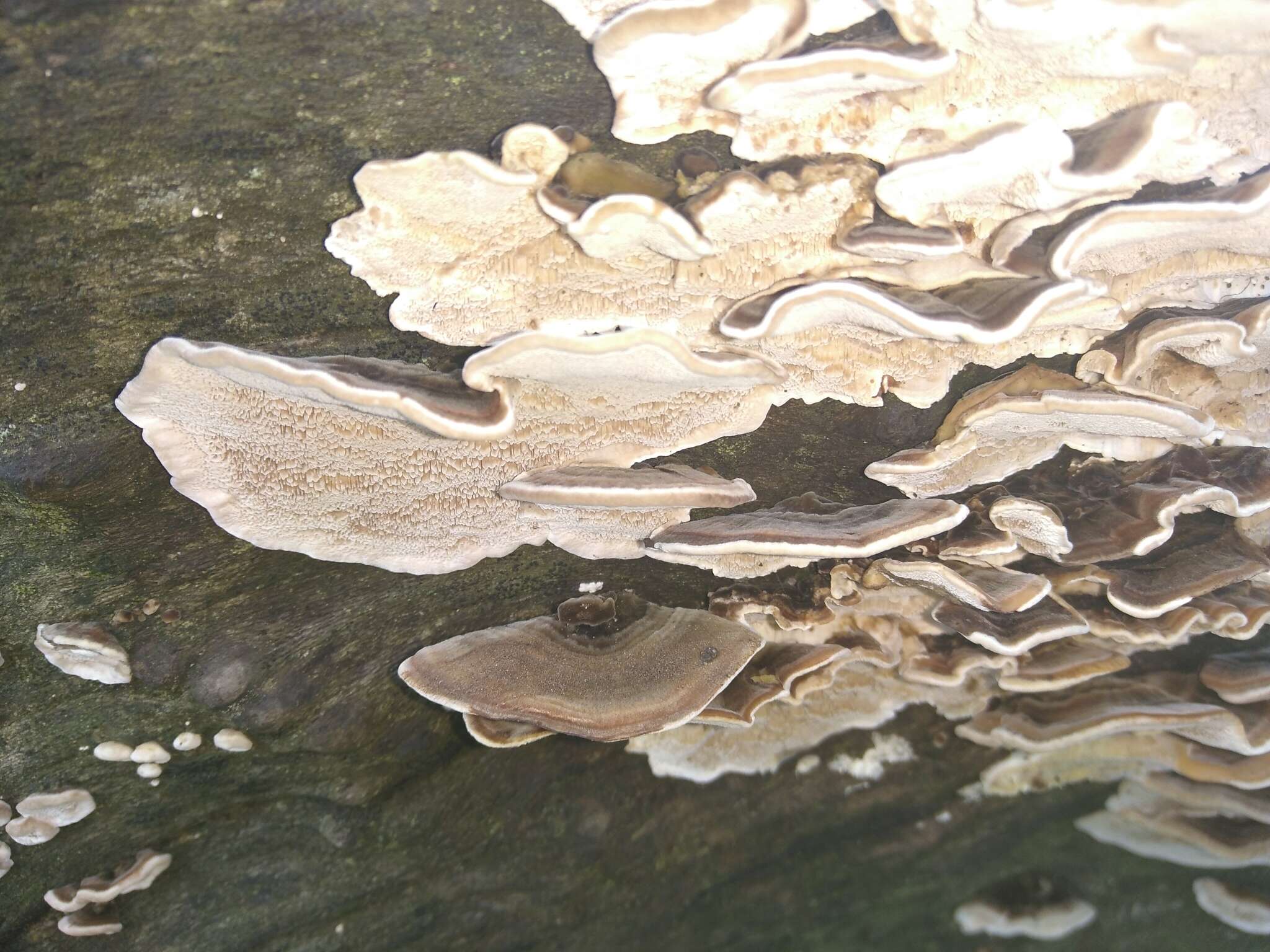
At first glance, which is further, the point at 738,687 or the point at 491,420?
the point at 738,687

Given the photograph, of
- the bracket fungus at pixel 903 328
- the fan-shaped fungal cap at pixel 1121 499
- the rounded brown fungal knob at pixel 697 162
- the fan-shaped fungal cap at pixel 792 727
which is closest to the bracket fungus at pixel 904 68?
the rounded brown fungal knob at pixel 697 162

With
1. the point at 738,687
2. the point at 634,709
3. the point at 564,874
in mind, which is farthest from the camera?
the point at 564,874

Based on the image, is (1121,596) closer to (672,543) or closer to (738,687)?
(738,687)

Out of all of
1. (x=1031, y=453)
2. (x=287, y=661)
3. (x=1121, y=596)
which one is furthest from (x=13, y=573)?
(x=1121, y=596)

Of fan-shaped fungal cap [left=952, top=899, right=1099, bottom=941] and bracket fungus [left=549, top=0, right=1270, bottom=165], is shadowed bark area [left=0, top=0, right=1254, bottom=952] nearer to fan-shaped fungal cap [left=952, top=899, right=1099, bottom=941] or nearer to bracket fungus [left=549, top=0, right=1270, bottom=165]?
fan-shaped fungal cap [left=952, top=899, right=1099, bottom=941]

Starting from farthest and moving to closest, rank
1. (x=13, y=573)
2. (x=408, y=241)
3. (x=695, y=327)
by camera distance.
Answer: (x=13, y=573) → (x=695, y=327) → (x=408, y=241)

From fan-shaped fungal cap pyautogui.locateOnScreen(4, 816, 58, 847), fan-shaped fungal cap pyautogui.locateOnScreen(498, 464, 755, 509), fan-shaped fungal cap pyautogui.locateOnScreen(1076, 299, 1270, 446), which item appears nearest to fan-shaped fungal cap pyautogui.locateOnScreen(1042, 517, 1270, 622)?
fan-shaped fungal cap pyautogui.locateOnScreen(1076, 299, 1270, 446)

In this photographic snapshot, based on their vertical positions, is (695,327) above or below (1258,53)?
below
